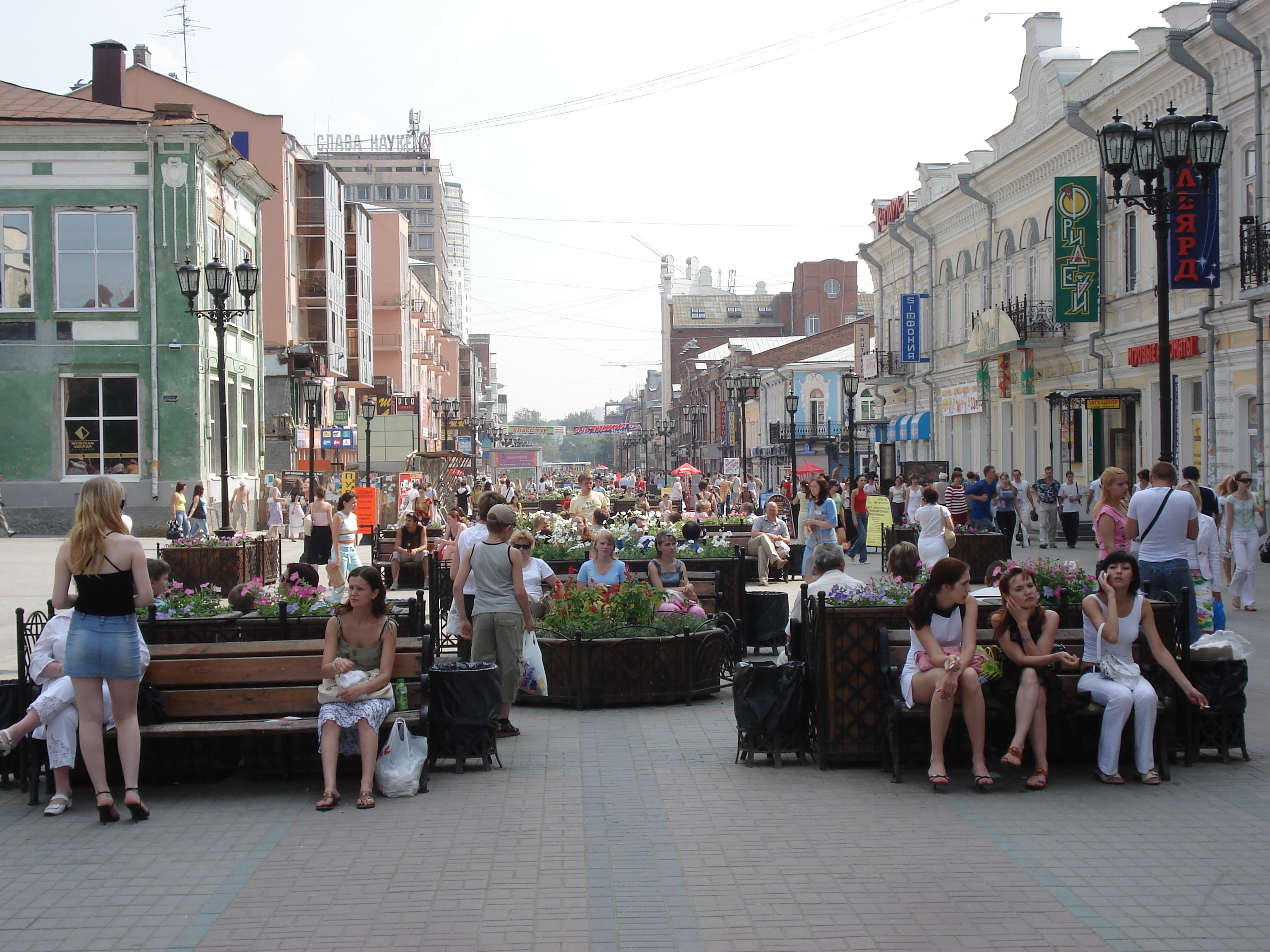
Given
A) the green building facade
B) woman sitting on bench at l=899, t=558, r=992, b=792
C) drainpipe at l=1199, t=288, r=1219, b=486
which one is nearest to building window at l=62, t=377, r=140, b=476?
the green building facade

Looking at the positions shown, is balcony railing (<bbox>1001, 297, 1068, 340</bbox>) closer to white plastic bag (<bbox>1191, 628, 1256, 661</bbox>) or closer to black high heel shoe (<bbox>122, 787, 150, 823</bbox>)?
white plastic bag (<bbox>1191, 628, 1256, 661</bbox>)

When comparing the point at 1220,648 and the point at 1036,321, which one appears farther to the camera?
the point at 1036,321

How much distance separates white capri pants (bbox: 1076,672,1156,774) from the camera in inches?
277

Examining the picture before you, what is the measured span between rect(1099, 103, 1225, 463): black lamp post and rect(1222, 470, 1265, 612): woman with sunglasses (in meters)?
3.26

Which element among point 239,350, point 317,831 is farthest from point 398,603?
point 239,350

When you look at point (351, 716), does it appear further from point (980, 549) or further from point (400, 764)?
point (980, 549)

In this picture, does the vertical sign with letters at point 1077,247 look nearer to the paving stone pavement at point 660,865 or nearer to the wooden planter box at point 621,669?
the wooden planter box at point 621,669

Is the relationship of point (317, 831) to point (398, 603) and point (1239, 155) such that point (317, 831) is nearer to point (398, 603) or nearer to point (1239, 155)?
point (398, 603)

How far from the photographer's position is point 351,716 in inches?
274

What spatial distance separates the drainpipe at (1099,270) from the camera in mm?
28000

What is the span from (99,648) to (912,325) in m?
37.5

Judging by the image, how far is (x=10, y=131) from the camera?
29.0 metres

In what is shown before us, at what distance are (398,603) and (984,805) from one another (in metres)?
4.24

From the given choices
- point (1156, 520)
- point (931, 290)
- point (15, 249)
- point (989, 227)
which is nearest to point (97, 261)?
point (15, 249)
